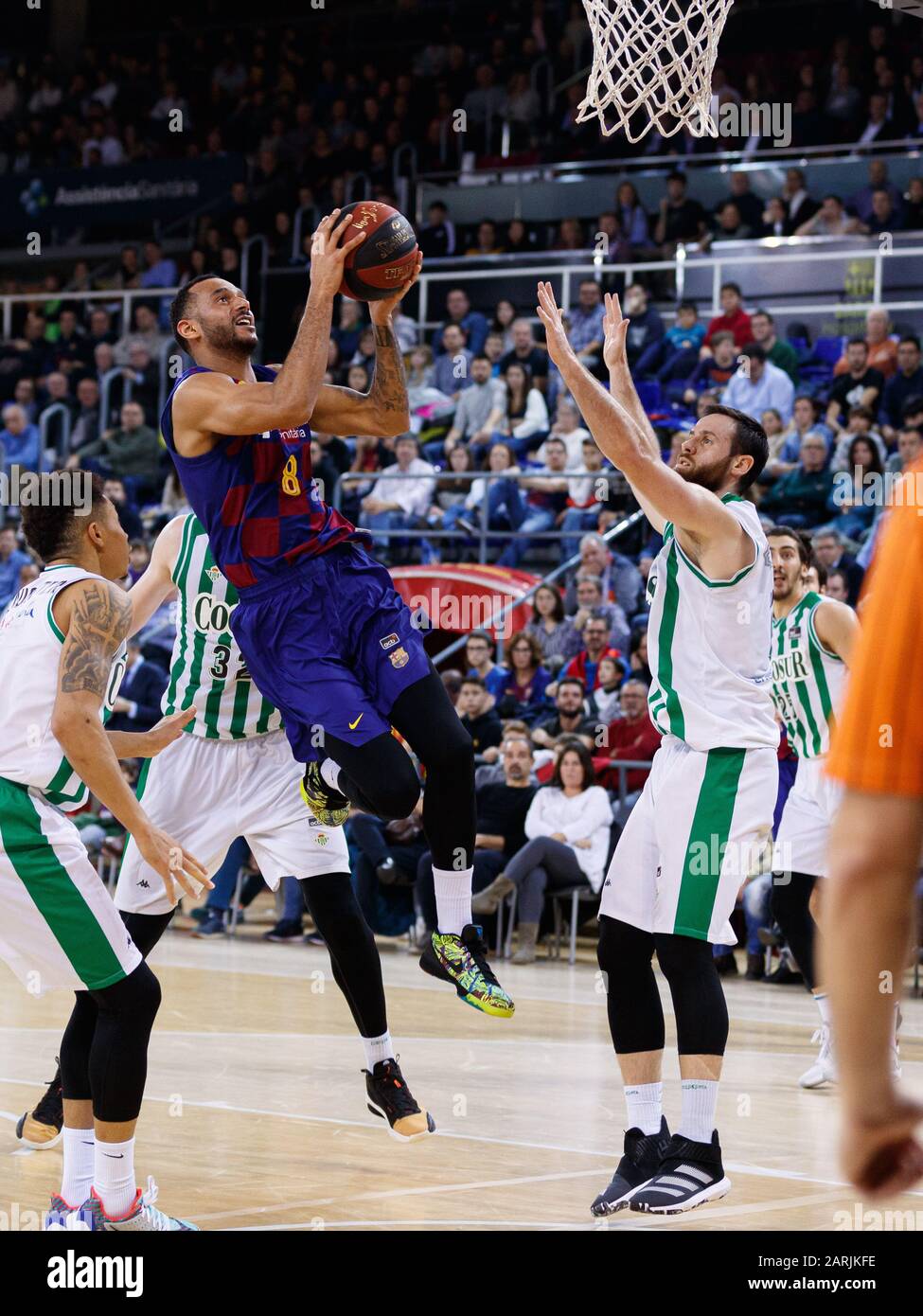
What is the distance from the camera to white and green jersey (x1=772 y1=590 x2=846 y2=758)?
23.4 feet

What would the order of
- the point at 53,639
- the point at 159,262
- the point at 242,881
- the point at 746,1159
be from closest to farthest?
the point at 53,639
the point at 746,1159
the point at 242,881
the point at 159,262

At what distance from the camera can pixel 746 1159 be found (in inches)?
218

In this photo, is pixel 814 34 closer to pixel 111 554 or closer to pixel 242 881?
pixel 242 881

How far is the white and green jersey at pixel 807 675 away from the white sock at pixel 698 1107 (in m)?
2.72

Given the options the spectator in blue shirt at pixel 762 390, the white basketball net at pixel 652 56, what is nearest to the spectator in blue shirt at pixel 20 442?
the spectator in blue shirt at pixel 762 390

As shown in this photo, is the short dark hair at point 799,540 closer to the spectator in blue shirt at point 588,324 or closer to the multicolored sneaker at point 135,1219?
the multicolored sneaker at point 135,1219

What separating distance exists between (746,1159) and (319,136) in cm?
1599

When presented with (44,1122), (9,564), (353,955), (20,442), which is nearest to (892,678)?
(353,955)

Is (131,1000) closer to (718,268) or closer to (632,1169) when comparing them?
(632,1169)

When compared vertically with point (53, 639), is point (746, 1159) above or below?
below

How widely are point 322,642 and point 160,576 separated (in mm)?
1078

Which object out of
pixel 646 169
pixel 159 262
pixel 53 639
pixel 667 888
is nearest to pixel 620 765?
A: pixel 667 888

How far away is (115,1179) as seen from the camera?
4316 mm
